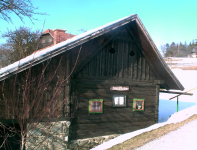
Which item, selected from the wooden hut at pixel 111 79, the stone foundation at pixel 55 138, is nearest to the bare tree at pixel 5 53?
the wooden hut at pixel 111 79

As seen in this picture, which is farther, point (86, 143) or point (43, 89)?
point (86, 143)

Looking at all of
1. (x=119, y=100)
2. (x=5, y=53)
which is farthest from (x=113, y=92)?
(x=5, y=53)

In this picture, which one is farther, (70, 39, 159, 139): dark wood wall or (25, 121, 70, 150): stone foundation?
(70, 39, 159, 139): dark wood wall

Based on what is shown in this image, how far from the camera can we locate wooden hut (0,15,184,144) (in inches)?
300

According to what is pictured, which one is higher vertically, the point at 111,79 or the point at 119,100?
the point at 111,79

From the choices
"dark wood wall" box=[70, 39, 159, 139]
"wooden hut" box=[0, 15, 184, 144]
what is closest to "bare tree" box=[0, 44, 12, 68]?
"wooden hut" box=[0, 15, 184, 144]

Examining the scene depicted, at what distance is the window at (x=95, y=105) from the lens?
8.24 metres

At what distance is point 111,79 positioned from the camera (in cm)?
859

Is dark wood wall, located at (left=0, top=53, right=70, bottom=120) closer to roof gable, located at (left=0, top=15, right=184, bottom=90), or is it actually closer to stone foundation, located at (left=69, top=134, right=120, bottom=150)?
roof gable, located at (left=0, top=15, right=184, bottom=90)

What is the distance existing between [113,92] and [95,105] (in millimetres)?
1095

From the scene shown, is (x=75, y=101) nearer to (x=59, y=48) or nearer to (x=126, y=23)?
(x=59, y=48)

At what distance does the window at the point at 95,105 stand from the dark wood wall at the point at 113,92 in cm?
15

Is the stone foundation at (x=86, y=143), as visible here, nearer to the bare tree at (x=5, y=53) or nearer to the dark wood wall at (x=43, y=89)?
the dark wood wall at (x=43, y=89)

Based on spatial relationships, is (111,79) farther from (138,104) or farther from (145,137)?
(145,137)
